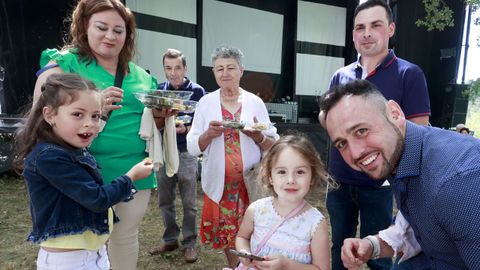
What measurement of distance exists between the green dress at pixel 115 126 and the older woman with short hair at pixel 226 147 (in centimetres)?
45

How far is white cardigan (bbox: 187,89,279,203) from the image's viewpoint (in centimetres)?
216

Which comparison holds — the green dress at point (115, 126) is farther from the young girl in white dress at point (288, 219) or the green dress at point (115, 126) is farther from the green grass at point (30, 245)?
the green grass at point (30, 245)

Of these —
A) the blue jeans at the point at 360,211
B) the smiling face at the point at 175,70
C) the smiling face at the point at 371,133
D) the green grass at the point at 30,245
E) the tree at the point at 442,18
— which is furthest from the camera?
the tree at the point at 442,18

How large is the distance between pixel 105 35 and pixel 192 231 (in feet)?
6.40

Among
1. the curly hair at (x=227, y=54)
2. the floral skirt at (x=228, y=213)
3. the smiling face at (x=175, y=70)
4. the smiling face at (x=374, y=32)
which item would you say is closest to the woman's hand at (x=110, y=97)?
the curly hair at (x=227, y=54)

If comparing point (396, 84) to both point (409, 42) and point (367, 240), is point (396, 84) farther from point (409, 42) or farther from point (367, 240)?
point (409, 42)

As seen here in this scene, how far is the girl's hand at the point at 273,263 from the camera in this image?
53.6 inches

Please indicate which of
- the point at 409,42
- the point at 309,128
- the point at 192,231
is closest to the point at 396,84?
the point at 192,231

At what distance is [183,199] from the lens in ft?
10.2

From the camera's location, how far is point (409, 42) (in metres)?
7.02

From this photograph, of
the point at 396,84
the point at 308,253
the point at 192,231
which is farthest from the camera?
the point at 192,231

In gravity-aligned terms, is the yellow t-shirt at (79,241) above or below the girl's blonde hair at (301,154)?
below

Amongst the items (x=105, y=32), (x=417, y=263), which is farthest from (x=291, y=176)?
(x=105, y=32)

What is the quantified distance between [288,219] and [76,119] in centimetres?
105
